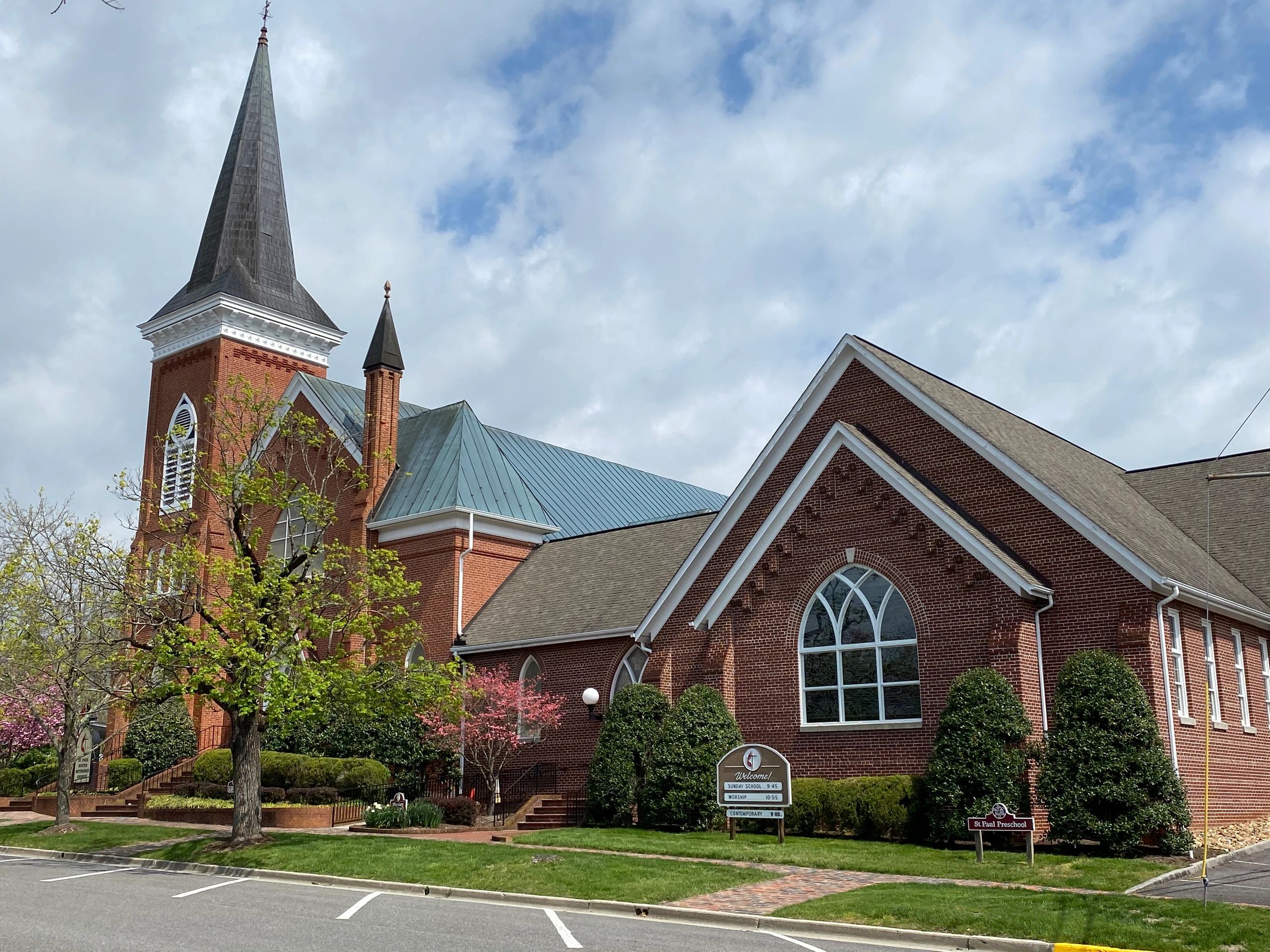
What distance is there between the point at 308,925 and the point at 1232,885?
1153 cm

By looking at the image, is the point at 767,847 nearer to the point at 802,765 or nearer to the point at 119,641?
the point at 802,765

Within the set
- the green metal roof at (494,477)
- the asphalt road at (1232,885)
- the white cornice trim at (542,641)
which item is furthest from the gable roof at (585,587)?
the asphalt road at (1232,885)

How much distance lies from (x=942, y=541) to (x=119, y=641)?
49.7 feet

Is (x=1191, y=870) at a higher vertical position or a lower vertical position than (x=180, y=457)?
lower

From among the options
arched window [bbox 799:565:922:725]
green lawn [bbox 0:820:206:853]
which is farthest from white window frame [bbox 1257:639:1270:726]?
green lawn [bbox 0:820:206:853]

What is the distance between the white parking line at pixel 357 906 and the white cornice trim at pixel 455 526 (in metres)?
18.2

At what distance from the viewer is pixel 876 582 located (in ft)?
76.5

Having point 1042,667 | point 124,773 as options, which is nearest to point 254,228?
point 124,773

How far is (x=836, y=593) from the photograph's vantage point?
23.8 metres

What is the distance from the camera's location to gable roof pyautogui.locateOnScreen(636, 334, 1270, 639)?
21.2 metres

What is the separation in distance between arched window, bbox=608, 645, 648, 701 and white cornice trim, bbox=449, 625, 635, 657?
58 cm

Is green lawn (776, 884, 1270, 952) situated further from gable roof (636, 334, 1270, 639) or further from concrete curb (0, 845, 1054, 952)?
gable roof (636, 334, 1270, 639)

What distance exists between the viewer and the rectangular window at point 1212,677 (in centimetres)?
2202

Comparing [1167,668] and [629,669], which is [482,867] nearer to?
[629,669]
